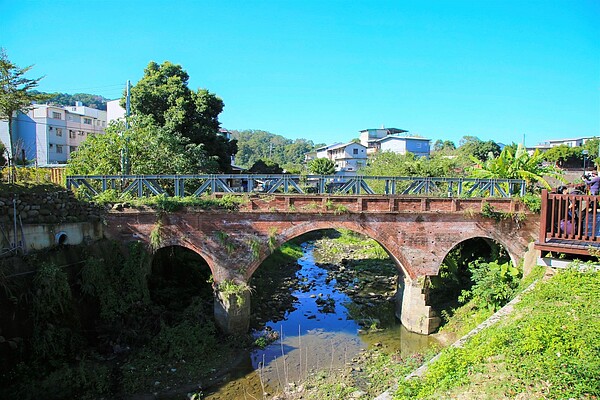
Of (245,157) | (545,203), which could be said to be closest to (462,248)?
(545,203)

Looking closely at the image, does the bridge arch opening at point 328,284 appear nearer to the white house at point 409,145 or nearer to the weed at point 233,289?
the weed at point 233,289

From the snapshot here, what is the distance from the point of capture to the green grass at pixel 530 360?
5.65 meters

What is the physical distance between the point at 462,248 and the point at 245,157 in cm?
8125

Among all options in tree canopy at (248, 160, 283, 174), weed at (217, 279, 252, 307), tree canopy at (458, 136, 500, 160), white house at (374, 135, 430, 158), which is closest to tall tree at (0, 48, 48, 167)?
weed at (217, 279, 252, 307)

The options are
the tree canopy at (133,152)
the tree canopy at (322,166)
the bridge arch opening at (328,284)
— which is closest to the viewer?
the bridge arch opening at (328,284)

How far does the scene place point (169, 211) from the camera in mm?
13297

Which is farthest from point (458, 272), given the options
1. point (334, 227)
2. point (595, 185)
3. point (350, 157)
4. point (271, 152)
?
point (271, 152)

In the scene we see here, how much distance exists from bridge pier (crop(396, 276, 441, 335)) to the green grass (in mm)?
6771

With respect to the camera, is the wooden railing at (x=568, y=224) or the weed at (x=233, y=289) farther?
the weed at (x=233, y=289)

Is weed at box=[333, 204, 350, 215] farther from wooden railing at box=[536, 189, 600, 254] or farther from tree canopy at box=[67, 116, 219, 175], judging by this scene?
tree canopy at box=[67, 116, 219, 175]

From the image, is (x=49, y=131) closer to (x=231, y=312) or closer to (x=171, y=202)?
(x=171, y=202)

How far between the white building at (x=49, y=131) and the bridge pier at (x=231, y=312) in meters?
26.4

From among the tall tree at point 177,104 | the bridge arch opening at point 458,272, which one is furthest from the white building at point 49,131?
the bridge arch opening at point 458,272

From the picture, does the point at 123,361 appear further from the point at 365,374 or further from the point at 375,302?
the point at 375,302
